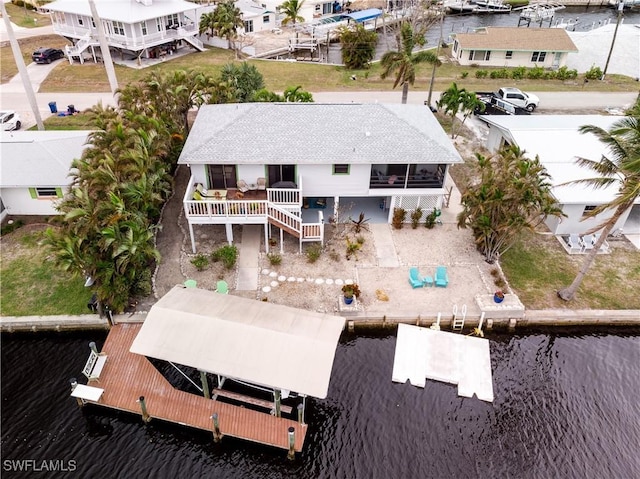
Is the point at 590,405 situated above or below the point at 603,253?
below

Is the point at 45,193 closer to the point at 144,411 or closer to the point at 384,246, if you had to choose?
the point at 144,411

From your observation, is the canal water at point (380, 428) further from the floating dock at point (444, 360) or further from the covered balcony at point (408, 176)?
the covered balcony at point (408, 176)

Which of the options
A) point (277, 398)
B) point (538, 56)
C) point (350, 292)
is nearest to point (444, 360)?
point (350, 292)

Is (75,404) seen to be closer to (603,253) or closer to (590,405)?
(590,405)

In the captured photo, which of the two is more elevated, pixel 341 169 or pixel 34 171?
pixel 341 169

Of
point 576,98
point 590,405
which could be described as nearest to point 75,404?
point 590,405

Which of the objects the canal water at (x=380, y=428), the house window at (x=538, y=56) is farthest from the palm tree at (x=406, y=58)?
the house window at (x=538, y=56)
